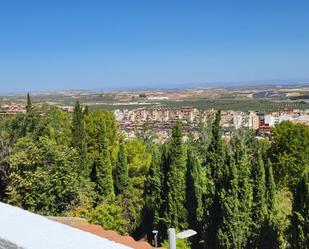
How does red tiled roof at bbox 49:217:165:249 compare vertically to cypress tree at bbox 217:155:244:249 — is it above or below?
above

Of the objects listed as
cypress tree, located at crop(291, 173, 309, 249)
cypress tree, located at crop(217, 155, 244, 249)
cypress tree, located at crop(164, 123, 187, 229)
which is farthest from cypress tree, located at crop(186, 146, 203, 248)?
cypress tree, located at crop(291, 173, 309, 249)

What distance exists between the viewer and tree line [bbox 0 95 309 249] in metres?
13.9

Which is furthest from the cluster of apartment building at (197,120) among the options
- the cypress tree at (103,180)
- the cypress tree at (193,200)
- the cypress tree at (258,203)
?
the cypress tree at (258,203)

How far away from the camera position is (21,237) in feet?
5.58

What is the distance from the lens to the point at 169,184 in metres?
18.1

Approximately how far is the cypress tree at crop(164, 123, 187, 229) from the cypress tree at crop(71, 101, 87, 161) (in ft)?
21.6

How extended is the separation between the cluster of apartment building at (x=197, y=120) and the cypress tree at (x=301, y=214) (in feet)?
104

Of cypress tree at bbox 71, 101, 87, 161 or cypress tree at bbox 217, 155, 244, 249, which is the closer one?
cypress tree at bbox 217, 155, 244, 249

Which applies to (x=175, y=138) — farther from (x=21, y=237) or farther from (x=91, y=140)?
(x=21, y=237)

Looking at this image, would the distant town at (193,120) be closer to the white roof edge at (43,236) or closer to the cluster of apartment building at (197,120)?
the cluster of apartment building at (197,120)

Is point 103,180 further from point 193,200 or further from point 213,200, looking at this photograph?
point 213,200

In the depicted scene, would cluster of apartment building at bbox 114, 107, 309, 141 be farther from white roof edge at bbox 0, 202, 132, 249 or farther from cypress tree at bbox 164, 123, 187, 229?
white roof edge at bbox 0, 202, 132, 249

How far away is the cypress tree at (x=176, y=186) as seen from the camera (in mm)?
17750

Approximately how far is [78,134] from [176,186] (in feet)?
27.9
